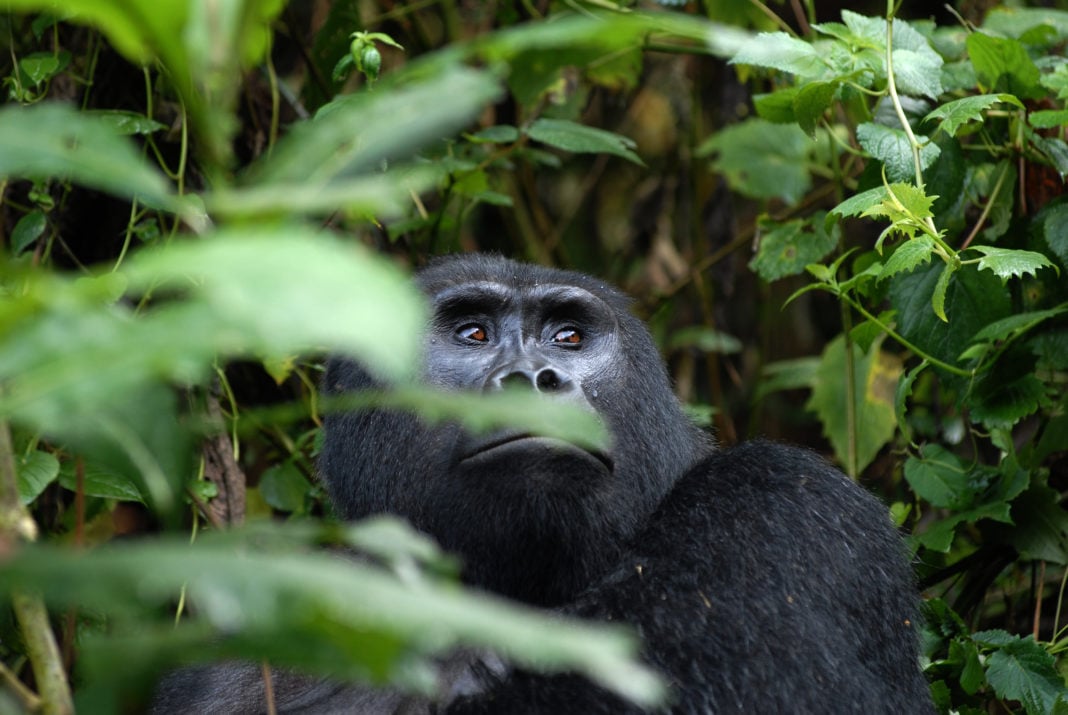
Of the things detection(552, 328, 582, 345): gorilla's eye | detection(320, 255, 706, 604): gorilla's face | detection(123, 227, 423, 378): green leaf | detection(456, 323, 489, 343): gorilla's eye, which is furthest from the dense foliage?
detection(552, 328, 582, 345): gorilla's eye

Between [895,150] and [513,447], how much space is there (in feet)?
4.98

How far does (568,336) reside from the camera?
3.50m

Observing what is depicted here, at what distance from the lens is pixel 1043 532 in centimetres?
385

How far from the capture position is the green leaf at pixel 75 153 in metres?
1.11

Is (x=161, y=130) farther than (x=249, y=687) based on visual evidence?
Yes

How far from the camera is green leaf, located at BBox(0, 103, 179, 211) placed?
111cm

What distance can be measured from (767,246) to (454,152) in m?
1.23

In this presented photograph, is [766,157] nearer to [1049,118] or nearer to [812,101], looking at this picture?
[812,101]

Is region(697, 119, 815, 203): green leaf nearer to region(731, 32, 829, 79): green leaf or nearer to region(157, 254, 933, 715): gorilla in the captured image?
region(731, 32, 829, 79): green leaf

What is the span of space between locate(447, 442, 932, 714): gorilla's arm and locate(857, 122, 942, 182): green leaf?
88 centimetres

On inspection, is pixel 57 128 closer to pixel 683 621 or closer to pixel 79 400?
pixel 79 400

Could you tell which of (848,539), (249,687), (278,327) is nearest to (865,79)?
(848,539)

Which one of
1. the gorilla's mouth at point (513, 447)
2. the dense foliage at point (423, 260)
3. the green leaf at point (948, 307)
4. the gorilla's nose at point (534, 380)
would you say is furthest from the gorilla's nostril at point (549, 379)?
the green leaf at point (948, 307)

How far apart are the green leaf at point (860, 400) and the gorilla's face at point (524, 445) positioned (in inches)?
52.2
